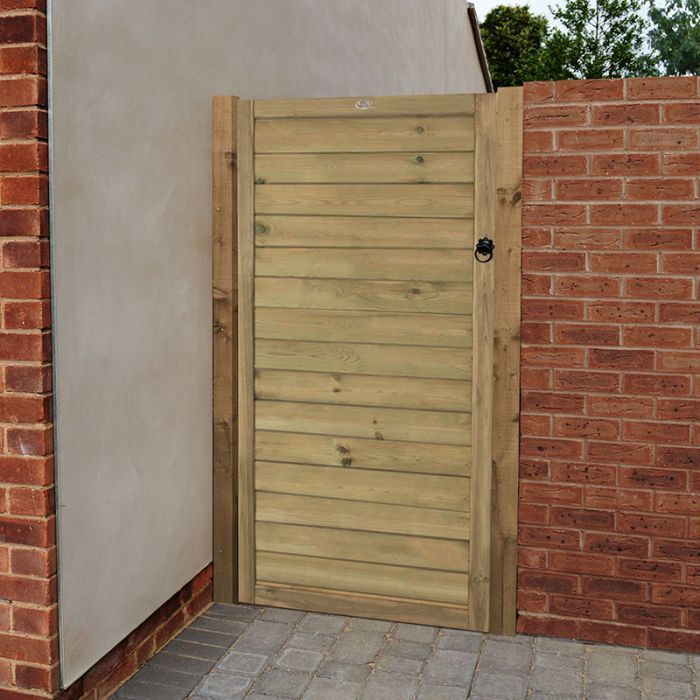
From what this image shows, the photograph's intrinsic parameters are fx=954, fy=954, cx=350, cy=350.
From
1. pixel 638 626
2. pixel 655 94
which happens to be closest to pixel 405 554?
pixel 638 626

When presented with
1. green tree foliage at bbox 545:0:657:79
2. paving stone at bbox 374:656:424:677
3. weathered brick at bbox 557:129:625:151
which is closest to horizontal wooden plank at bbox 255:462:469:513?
paving stone at bbox 374:656:424:677

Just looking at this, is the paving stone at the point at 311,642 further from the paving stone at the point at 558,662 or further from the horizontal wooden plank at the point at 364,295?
the horizontal wooden plank at the point at 364,295

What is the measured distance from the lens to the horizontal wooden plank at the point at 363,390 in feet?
13.6

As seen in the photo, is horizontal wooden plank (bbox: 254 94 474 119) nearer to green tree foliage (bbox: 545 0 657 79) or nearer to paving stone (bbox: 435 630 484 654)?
paving stone (bbox: 435 630 484 654)

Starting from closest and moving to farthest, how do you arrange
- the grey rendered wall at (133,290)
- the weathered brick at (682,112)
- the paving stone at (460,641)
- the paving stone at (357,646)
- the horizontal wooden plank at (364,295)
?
1. the grey rendered wall at (133,290)
2. the weathered brick at (682,112)
3. the paving stone at (357,646)
4. the paving stone at (460,641)
5. the horizontal wooden plank at (364,295)

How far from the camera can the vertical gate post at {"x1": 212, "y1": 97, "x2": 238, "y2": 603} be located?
428 centimetres

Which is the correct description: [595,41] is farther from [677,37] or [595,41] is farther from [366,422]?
[366,422]

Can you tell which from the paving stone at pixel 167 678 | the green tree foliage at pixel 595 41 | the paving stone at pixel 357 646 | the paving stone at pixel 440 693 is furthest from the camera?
the green tree foliage at pixel 595 41

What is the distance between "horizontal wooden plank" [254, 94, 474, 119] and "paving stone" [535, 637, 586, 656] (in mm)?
2260

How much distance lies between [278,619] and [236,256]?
64.8 inches

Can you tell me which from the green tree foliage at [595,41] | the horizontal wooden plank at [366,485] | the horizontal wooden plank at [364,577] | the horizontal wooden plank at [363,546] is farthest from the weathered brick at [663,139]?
the green tree foliage at [595,41]

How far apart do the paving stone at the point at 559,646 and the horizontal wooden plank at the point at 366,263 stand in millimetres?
1575

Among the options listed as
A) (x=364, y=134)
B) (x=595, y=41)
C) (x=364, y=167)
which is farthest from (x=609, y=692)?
(x=595, y=41)

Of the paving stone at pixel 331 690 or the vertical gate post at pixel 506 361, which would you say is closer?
the paving stone at pixel 331 690
